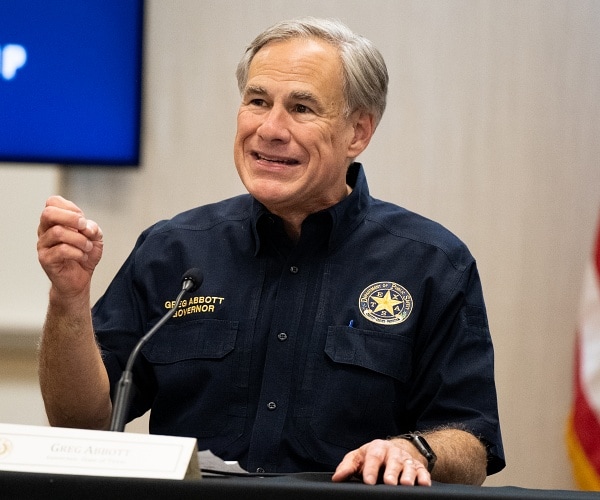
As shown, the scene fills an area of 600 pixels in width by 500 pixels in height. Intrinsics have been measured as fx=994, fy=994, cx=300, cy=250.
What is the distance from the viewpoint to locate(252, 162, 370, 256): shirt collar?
2176 millimetres

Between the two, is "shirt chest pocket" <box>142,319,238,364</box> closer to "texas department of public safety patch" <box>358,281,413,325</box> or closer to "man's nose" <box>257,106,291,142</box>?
"texas department of public safety patch" <box>358,281,413,325</box>

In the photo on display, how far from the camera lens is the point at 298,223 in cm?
221

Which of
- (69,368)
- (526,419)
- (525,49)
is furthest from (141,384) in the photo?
(525,49)

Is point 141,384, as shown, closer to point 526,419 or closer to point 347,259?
point 347,259

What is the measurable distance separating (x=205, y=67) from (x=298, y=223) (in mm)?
1275

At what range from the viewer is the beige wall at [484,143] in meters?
3.30

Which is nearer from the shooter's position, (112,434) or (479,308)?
(112,434)

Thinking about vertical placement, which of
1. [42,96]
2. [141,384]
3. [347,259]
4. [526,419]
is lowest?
[526,419]

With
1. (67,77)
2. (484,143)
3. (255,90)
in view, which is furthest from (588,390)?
(67,77)

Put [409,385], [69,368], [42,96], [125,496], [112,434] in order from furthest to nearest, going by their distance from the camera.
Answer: [42,96] < [409,385] < [69,368] < [112,434] < [125,496]

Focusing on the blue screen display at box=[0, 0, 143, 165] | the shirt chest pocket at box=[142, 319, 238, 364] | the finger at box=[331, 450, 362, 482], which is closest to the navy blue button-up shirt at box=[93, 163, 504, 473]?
the shirt chest pocket at box=[142, 319, 238, 364]

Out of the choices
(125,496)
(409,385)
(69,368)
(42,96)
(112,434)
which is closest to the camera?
(125,496)

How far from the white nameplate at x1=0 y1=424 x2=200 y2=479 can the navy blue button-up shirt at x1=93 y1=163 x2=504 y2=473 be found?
76 cm

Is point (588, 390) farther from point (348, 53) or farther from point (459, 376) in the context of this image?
point (348, 53)
